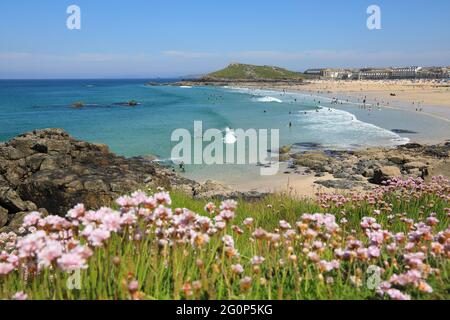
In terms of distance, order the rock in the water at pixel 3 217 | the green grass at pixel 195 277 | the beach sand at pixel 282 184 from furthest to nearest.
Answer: the beach sand at pixel 282 184 → the rock in the water at pixel 3 217 → the green grass at pixel 195 277

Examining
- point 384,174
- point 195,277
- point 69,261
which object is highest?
point 69,261

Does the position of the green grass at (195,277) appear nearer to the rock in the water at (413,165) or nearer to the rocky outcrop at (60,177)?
the rocky outcrop at (60,177)

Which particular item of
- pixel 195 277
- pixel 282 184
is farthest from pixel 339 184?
pixel 195 277

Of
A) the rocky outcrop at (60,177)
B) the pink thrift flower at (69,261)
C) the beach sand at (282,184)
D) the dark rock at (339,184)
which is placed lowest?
the beach sand at (282,184)

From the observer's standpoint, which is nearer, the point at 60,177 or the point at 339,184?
the point at 60,177

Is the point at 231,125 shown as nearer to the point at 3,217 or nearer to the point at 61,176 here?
the point at 61,176

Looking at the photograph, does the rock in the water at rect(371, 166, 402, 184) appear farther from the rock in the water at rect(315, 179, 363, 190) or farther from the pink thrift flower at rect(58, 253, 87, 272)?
the pink thrift flower at rect(58, 253, 87, 272)

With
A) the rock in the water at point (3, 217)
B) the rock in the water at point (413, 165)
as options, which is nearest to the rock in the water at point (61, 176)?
the rock in the water at point (3, 217)

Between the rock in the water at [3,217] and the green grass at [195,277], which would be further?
the rock in the water at [3,217]

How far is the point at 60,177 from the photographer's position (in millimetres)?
12258

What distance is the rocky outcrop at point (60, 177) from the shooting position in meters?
11.4

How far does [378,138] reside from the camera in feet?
116

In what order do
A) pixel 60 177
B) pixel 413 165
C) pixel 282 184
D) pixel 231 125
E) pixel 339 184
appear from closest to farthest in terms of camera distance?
pixel 60 177 < pixel 339 184 < pixel 282 184 < pixel 413 165 < pixel 231 125
